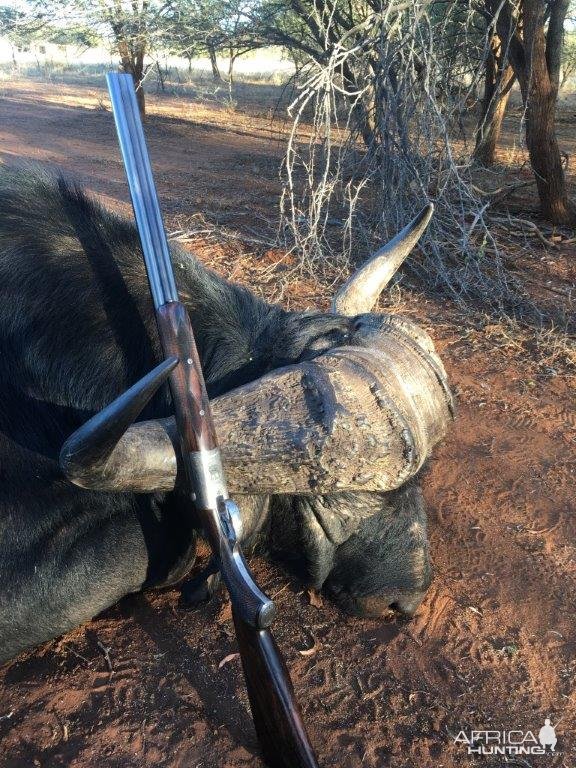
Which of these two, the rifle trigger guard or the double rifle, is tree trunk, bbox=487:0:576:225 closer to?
the double rifle

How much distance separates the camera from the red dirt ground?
2.35 meters

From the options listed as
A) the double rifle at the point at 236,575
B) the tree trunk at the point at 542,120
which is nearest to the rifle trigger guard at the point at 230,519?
the double rifle at the point at 236,575

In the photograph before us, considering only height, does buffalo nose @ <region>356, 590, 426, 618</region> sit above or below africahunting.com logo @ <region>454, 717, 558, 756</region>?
above

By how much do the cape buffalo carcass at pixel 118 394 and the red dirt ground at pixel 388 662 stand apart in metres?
0.23

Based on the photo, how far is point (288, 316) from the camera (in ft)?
8.76

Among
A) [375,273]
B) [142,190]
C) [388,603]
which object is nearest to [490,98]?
[375,273]

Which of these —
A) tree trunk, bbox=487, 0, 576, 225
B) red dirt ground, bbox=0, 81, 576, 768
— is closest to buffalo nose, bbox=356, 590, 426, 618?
red dirt ground, bbox=0, 81, 576, 768

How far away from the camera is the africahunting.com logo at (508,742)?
2.37 meters

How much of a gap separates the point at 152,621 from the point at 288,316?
151 centimetres

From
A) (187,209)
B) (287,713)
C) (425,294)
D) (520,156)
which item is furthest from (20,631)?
(520,156)

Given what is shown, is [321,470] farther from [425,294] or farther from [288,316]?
[425,294]

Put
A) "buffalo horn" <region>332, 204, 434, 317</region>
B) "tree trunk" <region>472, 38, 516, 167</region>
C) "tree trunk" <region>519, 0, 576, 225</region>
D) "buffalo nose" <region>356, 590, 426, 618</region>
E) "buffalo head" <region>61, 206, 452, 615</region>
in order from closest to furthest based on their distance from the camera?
"buffalo head" <region>61, 206, 452, 615</region>
"buffalo nose" <region>356, 590, 426, 618</region>
"buffalo horn" <region>332, 204, 434, 317</region>
"tree trunk" <region>519, 0, 576, 225</region>
"tree trunk" <region>472, 38, 516, 167</region>

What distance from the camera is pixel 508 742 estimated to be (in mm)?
2410

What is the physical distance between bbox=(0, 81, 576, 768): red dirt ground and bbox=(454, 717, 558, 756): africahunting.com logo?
3cm
